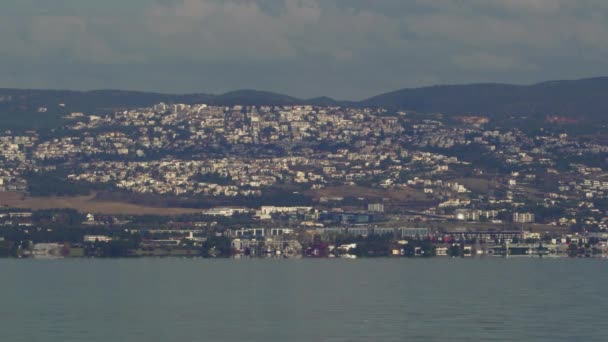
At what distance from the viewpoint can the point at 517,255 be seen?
178 metres

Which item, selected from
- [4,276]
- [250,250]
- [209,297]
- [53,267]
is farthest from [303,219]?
[209,297]

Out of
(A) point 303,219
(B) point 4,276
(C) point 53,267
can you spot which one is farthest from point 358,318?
(A) point 303,219

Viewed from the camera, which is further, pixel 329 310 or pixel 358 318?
pixel 329 310

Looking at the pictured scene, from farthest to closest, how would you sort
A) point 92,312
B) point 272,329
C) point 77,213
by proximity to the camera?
1. point 77,213
2. point 92,312
3. point 272,329

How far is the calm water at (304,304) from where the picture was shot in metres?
73.5

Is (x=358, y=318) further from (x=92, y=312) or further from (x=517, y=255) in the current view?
(x=517, y=255)

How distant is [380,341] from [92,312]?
2067 centimetres

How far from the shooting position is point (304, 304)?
9012cm

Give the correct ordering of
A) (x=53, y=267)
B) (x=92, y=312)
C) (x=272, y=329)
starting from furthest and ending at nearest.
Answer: (x=53, y=267) < (x=92, y=312) < (x=272, y=329)

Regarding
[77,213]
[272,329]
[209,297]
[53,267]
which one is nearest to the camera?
[272,329]

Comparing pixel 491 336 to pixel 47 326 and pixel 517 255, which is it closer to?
pixel 47 326

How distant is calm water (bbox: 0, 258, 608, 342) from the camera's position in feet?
241

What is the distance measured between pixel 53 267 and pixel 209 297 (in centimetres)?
5121

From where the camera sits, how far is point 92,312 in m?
85.0
